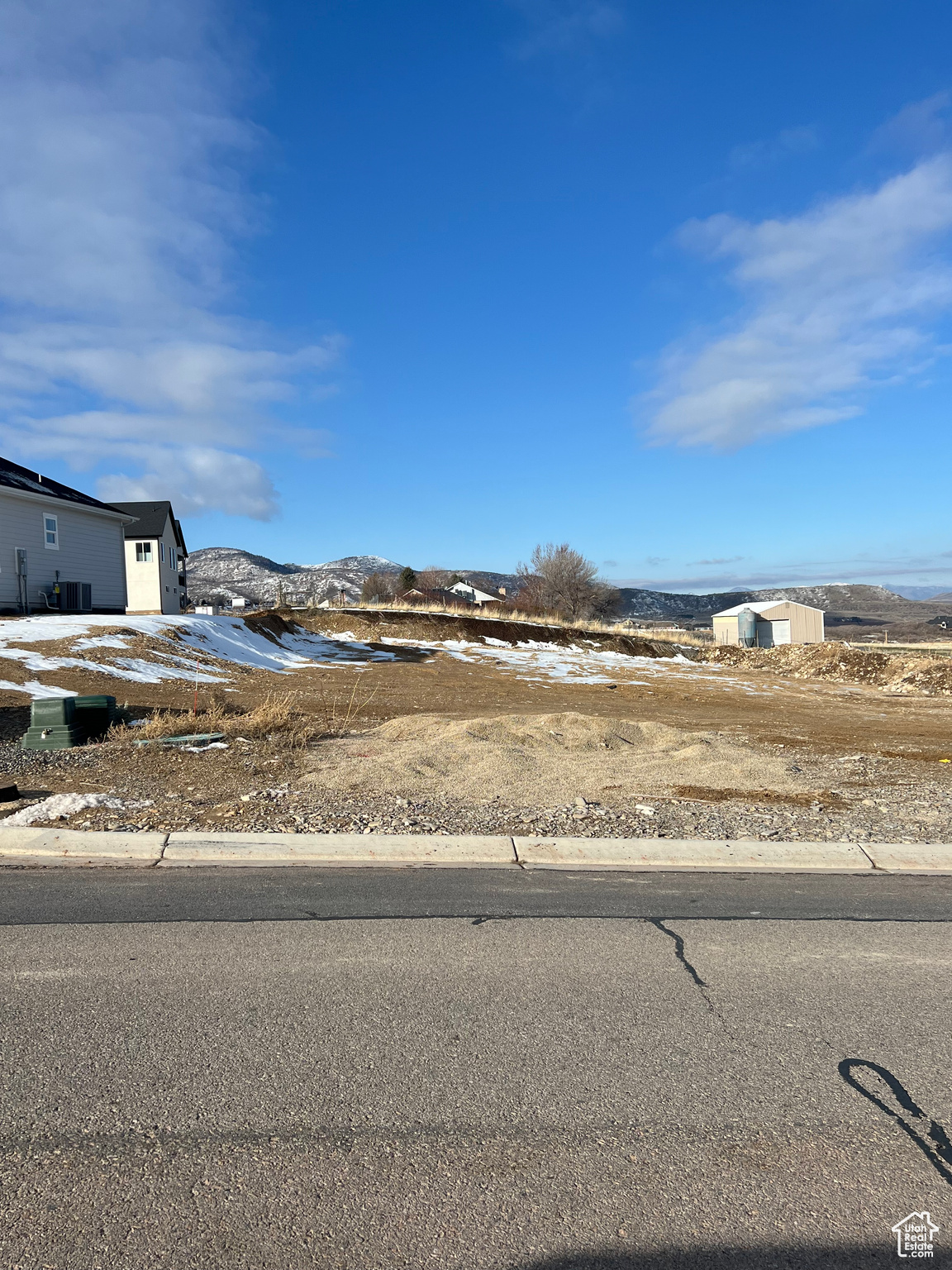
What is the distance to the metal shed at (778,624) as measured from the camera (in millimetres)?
71062

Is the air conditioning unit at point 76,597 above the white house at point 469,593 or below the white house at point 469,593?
below

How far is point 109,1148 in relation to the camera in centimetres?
288

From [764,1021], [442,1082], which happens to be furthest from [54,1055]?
[764,1021]

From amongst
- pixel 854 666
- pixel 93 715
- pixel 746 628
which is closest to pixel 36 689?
pixel 93 715

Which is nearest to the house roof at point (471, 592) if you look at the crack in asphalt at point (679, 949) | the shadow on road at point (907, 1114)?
the crack in asphalt at point (679, 949)

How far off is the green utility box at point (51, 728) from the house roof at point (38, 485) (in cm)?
2155

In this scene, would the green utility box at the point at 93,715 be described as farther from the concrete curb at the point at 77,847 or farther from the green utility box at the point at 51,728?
the concrete curb at the point at 77,847

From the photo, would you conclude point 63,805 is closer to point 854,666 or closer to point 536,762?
point 536,762

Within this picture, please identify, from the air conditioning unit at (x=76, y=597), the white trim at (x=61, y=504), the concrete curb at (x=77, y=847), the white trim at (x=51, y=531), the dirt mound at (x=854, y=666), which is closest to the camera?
the concrete curb at (x=77, y=847)

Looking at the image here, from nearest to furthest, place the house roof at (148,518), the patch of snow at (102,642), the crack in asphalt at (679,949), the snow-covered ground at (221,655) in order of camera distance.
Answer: the crack in asphalt at (679,949) → the snow-covered ground at (221,655) → the patch of snow at (102,642) → the house roof at (148,518)

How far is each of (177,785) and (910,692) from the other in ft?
99.9

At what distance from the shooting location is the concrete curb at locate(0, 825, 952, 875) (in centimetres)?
670

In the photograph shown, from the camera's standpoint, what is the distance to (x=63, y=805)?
779 cm

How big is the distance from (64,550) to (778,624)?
5855 centimetres
